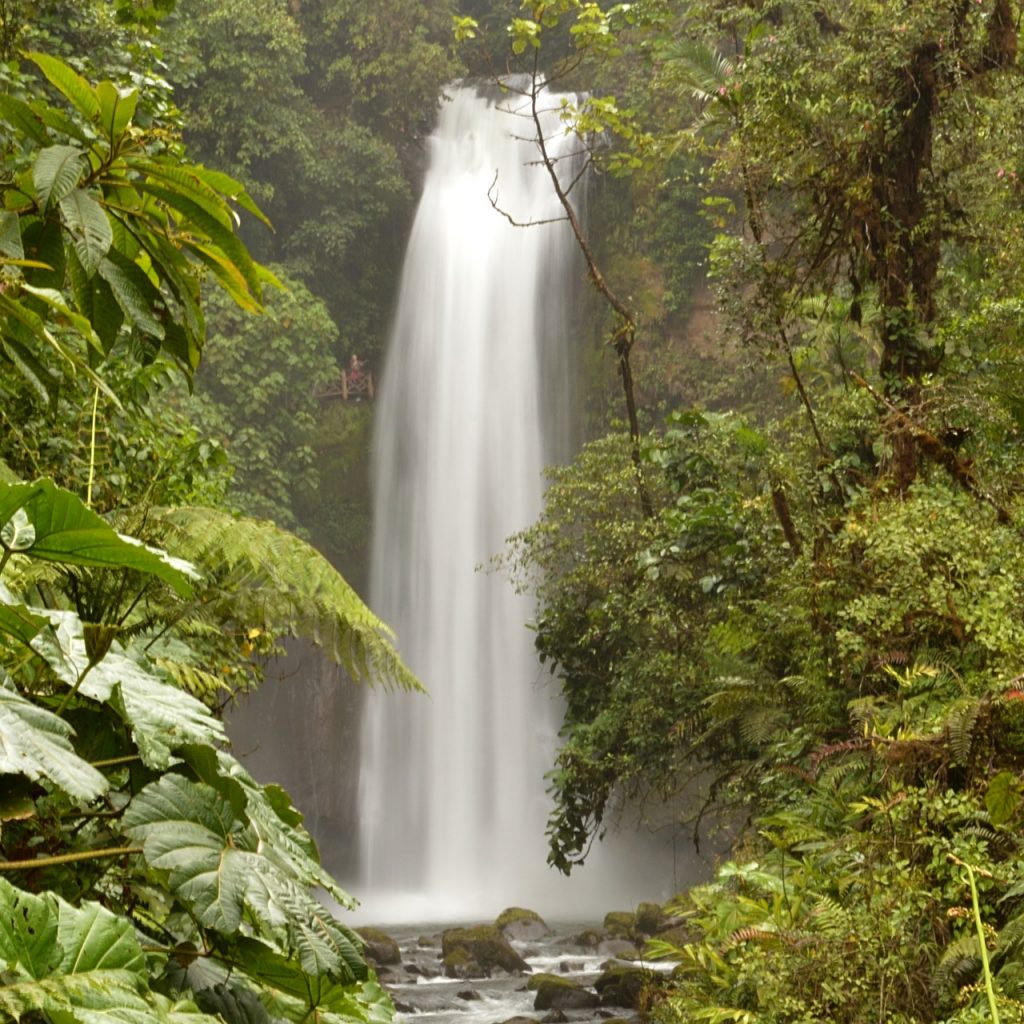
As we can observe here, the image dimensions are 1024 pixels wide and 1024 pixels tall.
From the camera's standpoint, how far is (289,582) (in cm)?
363

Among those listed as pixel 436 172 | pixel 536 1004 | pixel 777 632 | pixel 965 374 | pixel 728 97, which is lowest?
pixel 536 1004

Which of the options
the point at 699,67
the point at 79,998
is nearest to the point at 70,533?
the point at 79,998

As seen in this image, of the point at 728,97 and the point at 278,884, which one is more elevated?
the point at 728,97

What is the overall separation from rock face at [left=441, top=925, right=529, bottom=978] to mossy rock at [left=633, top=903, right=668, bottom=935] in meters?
1.81

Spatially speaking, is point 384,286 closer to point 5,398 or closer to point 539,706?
point 539,706

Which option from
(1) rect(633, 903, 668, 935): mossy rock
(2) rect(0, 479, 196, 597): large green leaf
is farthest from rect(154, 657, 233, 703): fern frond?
(1) rect(633, 903, 668, 935): mossy rock

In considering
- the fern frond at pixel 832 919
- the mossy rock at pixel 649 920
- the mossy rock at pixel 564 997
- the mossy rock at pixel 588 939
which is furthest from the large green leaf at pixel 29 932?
the mossy rock at pixel 649 920

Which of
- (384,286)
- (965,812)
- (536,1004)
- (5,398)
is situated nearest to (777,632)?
(965,812)

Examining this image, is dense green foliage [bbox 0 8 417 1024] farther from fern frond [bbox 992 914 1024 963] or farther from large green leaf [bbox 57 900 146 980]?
fern frond [bbox 992 914 1024 963]

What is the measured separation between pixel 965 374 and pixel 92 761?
6.50 metres

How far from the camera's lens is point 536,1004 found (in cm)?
1090

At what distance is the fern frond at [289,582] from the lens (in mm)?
3502

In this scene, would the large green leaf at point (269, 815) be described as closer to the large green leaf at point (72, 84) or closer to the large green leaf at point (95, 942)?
the large green leaf at point (95, 942)

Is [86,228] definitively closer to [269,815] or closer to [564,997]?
[269,815]
